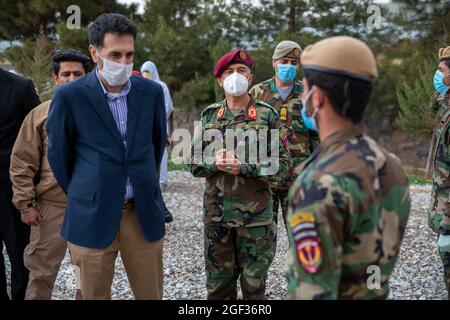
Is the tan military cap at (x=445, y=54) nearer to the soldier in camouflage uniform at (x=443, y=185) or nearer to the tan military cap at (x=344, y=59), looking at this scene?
the soldier in camouflage uniform at (x=443, y=185)

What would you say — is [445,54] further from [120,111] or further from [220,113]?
[120,111]

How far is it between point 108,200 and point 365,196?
147 centimetres

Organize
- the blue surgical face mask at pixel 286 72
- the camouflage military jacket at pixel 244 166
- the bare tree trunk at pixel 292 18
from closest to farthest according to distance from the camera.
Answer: the camouflage military jacket at pixel 244 166 → the blue surgical face mask at pixel 286 72 → the bare tree trunk at pixel 292 18

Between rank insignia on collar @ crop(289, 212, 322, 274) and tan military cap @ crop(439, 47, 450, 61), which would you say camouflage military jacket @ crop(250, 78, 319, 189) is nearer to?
tan military cap @ crop(439, 47, 450, 61)

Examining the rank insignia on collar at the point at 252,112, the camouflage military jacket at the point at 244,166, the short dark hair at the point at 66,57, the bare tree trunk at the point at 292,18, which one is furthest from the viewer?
the bare tree trunk at the point at 292,18

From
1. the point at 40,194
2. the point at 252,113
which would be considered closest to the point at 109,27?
the point at 252,113

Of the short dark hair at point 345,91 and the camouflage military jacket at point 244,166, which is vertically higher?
the short dark hair at point 345,91

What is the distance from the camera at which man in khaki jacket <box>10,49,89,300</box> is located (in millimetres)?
3697

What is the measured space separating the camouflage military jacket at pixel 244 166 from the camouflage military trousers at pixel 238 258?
86 mm

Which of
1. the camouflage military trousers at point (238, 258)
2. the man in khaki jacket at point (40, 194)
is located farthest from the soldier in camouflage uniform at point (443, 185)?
the man in khaki jacket at point (40, 194)

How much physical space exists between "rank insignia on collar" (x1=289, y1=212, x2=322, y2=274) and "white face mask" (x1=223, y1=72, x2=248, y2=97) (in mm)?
1978

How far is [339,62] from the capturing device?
6.27 ft

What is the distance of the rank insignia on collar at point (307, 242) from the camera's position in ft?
5.96
